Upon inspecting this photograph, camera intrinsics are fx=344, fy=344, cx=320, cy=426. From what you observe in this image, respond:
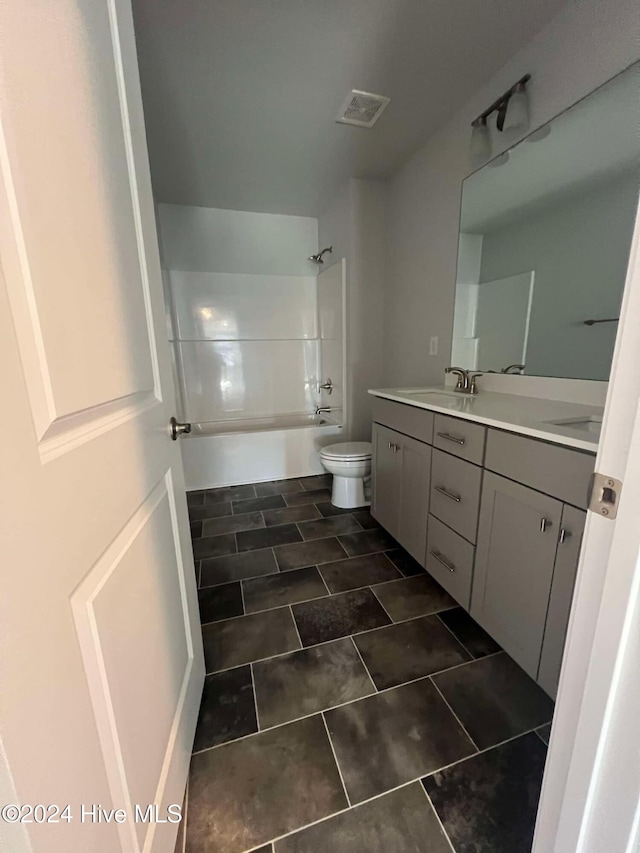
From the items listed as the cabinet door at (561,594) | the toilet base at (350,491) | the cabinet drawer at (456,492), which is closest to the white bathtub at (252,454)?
the toilet base at (350,491)

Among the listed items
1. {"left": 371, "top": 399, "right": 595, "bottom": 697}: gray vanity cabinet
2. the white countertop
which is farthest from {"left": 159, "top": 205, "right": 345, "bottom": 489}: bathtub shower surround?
{"left": 371, "top": 399, "right": 595, "bottom": 697}: gray vanity cabinet

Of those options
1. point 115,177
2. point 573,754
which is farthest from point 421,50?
point 573,754

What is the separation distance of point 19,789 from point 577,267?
1994 mm

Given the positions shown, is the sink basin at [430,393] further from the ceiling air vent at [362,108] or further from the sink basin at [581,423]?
the ceiling air vent at [362,108]

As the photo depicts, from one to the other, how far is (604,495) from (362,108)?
2250 mm

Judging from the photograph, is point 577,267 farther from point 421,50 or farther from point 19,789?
point 19,789

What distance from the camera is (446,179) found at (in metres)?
2.03

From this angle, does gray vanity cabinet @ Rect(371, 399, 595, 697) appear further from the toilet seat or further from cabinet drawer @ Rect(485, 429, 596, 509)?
the toilet seat

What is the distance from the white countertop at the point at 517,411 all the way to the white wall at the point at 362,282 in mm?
948

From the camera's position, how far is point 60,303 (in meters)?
0.46

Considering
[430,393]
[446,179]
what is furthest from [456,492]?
[446,179]

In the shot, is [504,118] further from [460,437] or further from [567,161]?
[460,437]

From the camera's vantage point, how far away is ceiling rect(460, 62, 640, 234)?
47.3 inches

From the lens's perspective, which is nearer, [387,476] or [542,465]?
[542,465]
